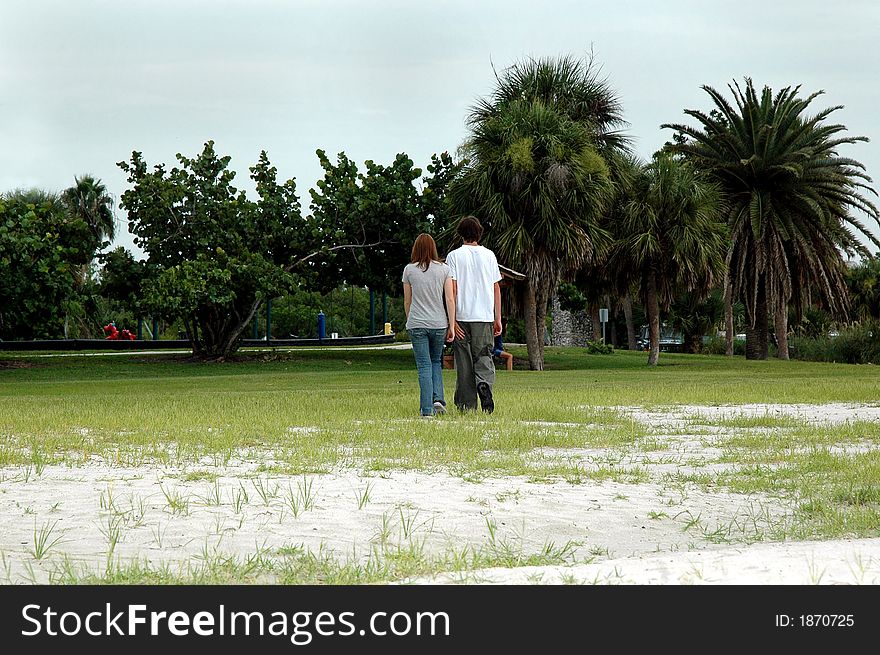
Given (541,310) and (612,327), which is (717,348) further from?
(541,310)

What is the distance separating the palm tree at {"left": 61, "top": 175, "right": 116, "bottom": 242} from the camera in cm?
6231

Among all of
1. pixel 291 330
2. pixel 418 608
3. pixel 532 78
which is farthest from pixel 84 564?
pixel 291 330

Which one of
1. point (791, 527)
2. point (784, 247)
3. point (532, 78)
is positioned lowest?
point (791, 527)

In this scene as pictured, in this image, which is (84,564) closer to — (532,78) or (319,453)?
(319,453)

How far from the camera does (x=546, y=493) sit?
6.52m

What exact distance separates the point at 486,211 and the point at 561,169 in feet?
7.88

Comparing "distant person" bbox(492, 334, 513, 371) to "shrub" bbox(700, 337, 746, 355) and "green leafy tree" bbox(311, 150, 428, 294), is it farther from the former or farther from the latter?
"shrub" bbox(700, 337, 746, 355)

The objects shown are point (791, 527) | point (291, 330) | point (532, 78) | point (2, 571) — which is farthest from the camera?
point (291, 330)

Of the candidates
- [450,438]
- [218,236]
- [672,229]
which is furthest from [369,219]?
[450,438]

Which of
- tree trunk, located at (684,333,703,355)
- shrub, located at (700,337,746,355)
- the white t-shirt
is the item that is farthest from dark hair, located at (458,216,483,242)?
tree trunk, located at (684,333,703,355)

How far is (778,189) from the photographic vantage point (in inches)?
1443

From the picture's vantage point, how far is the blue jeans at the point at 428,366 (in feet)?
37.2

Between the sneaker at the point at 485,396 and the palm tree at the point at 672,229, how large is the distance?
21.4 metres

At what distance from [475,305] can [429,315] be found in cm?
51
